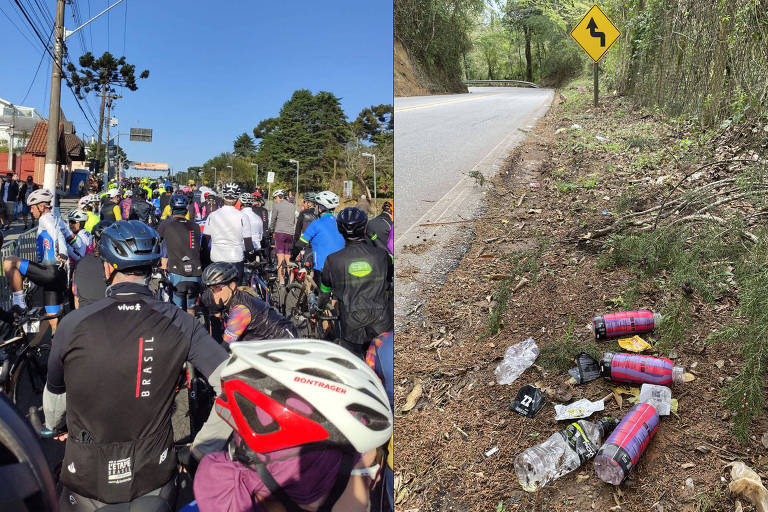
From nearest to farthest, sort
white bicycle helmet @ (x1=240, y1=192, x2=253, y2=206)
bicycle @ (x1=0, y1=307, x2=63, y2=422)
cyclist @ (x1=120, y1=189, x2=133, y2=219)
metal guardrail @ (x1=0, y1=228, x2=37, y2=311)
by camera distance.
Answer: bicycle @ (x1=0, y1=307, x2=63, y2=422) < metal guardrail @ (x1=0, y1=228, x2=37, y2=311) < white bicycle helmet @ (x1=240, y1=192, x2=253, y2=206) < cyclist @ (x1=120, y1=189, x2=133, y2=219)

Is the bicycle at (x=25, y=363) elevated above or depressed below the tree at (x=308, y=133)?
below

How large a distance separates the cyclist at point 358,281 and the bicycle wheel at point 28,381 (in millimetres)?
1215

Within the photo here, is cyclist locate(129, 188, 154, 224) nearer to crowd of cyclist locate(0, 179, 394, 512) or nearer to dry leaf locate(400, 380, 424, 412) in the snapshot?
dry leaf locate(400, 380, 424, 412)

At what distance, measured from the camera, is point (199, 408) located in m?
3.11

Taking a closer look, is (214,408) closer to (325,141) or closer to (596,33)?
(325,141)

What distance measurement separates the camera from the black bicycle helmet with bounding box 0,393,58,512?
0.59m

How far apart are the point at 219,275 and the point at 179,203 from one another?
1965 millimetres

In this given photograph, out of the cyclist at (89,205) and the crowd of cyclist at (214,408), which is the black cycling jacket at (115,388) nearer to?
the crowd of cyclist at (214,408)

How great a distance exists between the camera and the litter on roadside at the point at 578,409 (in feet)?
11.5

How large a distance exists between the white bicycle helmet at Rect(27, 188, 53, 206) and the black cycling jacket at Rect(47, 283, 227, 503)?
733mm

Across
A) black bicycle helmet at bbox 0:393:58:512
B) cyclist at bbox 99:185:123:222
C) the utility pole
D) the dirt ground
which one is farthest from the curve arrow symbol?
black bicycle helmet at bbox 0:393:58:512

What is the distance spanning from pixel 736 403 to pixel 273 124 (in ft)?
10.2

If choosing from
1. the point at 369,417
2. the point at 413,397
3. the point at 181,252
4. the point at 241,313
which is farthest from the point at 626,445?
the point at 181,252

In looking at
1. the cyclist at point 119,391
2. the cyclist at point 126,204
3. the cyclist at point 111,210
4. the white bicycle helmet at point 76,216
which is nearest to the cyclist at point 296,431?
the cyclist at point 119,391
